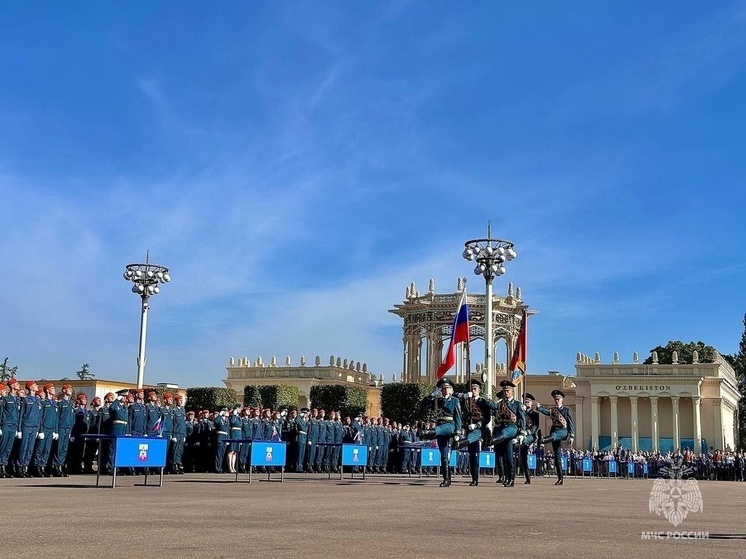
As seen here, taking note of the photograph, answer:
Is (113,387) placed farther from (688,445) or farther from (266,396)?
(688,445)

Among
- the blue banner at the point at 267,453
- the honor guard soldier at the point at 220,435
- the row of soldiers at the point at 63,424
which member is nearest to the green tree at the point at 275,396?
the honor guard soldier at the point at 220,435

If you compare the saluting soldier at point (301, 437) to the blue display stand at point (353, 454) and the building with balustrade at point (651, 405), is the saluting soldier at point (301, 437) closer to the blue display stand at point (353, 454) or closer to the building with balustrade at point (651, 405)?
the blue display stand at point (353, 454)

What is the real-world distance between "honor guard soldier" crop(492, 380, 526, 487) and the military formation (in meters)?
0.02

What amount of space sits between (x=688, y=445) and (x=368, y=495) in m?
54.0

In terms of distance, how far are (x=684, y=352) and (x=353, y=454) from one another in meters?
71.3

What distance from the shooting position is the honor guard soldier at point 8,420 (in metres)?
18.6

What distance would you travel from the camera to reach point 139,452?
1594 centimetres

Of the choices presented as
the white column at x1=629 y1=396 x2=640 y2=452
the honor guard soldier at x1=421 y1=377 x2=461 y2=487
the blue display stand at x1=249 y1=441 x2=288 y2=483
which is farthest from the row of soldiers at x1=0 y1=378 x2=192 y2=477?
the white column at x1=629 y1=396 x2=640 y2=452

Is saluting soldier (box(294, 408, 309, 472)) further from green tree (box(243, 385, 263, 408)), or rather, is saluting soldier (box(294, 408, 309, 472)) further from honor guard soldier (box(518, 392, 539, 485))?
green tree (box(243, 385, 263, 408))

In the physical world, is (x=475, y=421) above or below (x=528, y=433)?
above

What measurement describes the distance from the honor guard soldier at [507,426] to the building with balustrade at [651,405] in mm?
46318

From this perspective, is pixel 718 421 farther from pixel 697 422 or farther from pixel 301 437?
pixel 301 437

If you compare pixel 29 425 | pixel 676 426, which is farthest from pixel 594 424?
pixel 29 425

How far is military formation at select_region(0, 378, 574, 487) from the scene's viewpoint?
1919 cm
